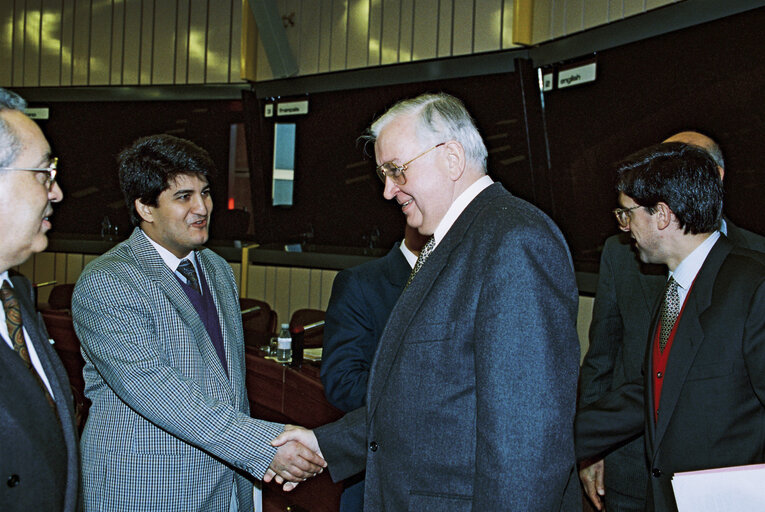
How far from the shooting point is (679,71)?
3.88m

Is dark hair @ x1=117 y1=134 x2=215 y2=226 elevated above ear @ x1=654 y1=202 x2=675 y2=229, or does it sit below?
above

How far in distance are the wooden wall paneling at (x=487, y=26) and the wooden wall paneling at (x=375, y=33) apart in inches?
41.1

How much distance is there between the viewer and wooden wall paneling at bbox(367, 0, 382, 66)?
587 centimetres

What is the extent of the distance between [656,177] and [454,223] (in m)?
0.87

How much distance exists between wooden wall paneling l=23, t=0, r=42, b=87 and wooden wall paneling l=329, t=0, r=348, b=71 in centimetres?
371

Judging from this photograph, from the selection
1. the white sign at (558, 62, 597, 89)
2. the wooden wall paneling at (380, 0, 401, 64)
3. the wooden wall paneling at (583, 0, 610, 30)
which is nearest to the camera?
the wooden wall paneling at (583, 0, 610, 30)

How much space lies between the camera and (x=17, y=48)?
7715 millimetres

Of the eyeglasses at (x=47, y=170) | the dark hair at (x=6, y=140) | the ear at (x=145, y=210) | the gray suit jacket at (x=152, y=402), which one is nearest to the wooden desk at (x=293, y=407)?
the gray suit jacket at (x=152, y=402)

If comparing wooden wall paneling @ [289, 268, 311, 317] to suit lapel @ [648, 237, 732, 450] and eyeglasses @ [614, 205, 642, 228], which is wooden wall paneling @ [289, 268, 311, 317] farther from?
suit lapel @ [648, 237, 732, 450]

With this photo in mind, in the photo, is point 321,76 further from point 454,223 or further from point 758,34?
point 454,223

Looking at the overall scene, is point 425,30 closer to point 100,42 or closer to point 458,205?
point 100,42

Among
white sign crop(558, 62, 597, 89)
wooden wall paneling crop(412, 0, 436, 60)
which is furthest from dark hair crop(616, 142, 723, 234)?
wooden wall paneling crop(412, 0, 436, 60)

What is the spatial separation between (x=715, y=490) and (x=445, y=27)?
446 centimetres

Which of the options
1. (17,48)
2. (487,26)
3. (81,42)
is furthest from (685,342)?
(17,48)
